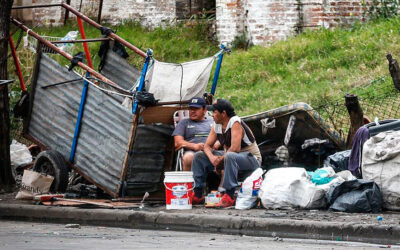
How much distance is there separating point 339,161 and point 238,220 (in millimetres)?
2309

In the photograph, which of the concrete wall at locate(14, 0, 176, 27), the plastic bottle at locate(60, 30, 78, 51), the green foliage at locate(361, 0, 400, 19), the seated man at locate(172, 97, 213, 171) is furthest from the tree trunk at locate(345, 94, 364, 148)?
the concrete wall at locate(14, 0, 176, 27)

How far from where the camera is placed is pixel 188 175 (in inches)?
373

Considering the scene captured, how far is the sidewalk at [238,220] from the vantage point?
23.4 feet

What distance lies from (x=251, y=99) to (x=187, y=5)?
5.53m

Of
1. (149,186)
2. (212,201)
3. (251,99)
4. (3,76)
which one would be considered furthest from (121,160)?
(251,99)

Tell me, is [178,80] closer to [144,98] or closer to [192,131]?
[192,131]

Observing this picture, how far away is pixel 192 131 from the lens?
34.2ft

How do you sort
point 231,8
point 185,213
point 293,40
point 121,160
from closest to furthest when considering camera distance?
point 185,213
point 121,160
point 293,40
point 231,8

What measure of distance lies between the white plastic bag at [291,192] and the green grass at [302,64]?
4.18 metres

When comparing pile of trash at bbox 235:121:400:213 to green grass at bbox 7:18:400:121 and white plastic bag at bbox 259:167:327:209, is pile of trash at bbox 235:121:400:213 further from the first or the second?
green grass at bbox 7:18:400:121

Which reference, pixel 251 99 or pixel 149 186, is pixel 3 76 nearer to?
pixel 149 186

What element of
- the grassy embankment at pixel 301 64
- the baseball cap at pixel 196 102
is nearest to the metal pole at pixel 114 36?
the baseball cap at pixel 196 102

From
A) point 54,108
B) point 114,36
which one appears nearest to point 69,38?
point 114,36

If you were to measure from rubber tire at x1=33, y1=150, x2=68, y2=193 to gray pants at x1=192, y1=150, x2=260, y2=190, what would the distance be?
1922 mm
